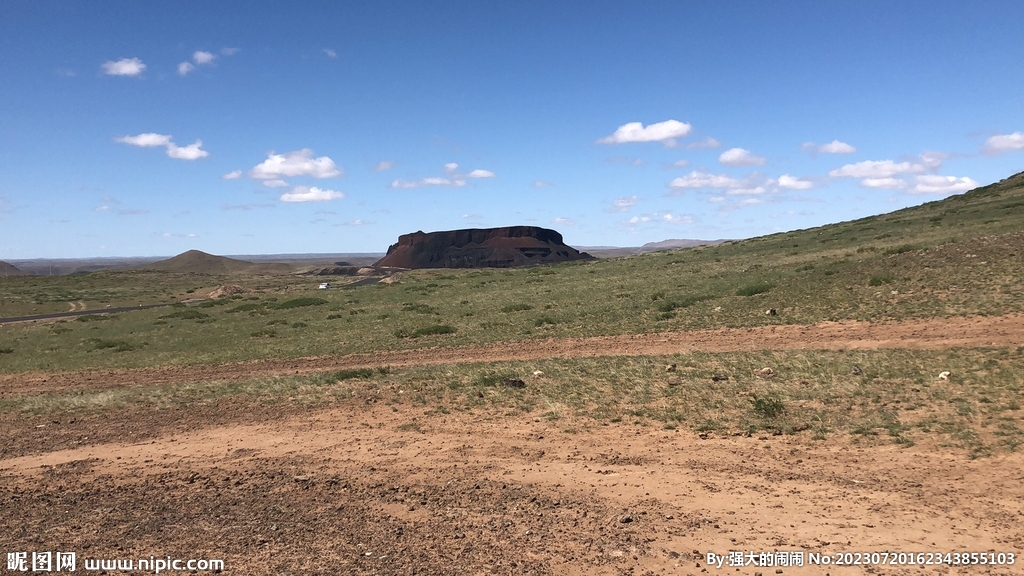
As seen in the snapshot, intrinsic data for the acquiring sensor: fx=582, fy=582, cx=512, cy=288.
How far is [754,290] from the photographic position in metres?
25.7

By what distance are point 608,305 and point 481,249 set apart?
5147 inches

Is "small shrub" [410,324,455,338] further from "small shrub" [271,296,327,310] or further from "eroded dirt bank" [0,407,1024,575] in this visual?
"small shrub" [271,296,327,310]

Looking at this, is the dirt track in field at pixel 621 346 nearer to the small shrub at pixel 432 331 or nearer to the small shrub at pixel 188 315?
the small shrub at pixel 432 331

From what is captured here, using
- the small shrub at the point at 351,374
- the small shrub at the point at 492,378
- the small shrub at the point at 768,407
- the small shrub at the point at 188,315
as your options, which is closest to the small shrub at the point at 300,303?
the small shrub at the point at 188,315

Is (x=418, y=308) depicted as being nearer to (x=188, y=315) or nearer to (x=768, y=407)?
(x=188, y=315)

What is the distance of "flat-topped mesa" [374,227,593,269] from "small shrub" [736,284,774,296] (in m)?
114

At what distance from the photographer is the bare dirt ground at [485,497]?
19.5 feet

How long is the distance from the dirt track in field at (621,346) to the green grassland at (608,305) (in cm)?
112

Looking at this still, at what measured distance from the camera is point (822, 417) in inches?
380

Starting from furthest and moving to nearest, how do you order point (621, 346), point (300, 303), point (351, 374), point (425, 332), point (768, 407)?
point (300, 303), point (425, 332), point (621, 346), point (351, 374), point (768, 407)

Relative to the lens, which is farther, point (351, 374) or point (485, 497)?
point (351, 374)

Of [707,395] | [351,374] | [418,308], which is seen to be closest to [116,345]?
[418,308]

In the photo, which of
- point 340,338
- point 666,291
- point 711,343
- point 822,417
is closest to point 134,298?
point 340,338

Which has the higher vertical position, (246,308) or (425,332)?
(246,308)
